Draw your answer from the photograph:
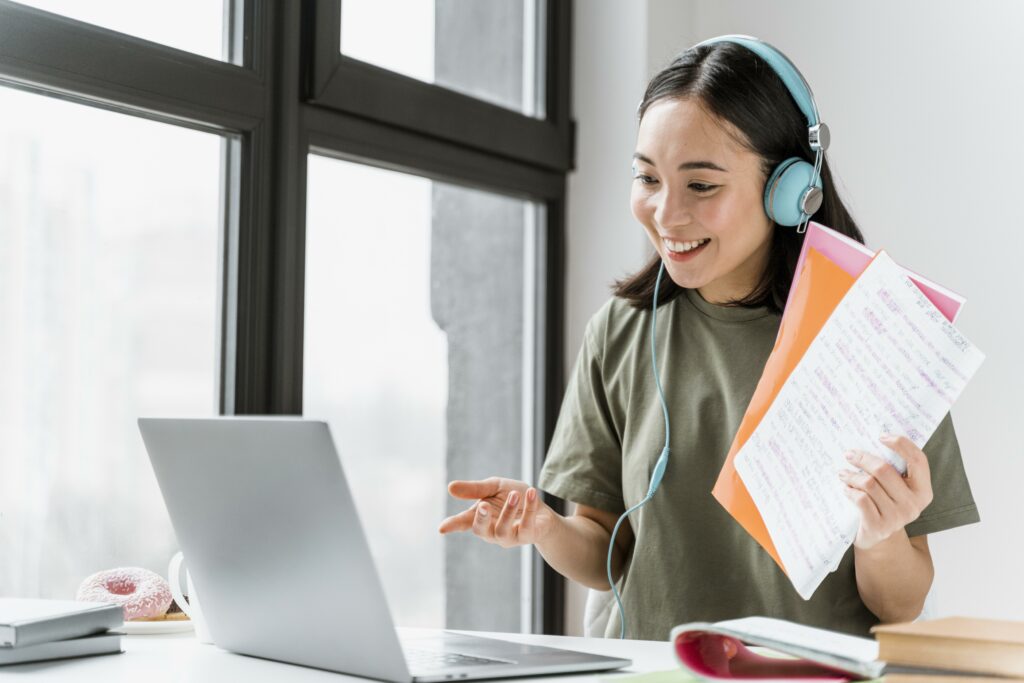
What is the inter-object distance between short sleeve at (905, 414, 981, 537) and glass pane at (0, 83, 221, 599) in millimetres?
1009

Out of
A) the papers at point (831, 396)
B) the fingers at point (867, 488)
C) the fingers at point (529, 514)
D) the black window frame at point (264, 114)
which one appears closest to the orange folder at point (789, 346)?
the papers at point (831, 396)

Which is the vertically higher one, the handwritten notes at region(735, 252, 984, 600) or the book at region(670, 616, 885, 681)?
the handwritten notes at region(735, 252, 984, 600)

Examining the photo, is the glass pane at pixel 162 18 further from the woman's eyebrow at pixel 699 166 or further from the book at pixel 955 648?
the book at pixel 955 648

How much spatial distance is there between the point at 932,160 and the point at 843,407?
1098mm

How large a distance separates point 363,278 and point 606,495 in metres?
0.64

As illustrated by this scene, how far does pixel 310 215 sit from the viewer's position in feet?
6.01

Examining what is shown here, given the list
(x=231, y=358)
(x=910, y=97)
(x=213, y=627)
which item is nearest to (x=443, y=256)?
(x=231, y=358)

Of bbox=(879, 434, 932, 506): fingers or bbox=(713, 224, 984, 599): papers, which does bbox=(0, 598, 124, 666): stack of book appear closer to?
bbox=(713, 224, 984, 599): papers

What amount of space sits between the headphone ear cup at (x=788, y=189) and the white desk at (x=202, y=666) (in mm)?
548

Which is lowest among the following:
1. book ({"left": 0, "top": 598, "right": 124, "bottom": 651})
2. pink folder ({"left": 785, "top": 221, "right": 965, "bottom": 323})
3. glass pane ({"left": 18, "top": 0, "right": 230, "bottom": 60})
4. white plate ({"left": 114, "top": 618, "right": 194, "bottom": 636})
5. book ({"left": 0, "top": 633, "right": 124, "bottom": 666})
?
white plate ({"left": 114, "top": 618, "right": 194, "bottom": 636})

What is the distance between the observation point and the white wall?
1.92 metres

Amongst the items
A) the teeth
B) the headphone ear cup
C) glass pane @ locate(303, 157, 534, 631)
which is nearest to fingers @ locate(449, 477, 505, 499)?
the teeth

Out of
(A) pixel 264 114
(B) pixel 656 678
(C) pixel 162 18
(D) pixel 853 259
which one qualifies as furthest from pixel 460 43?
(B) pixel 656 678

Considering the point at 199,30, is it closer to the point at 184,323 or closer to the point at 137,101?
the point at 137,101
